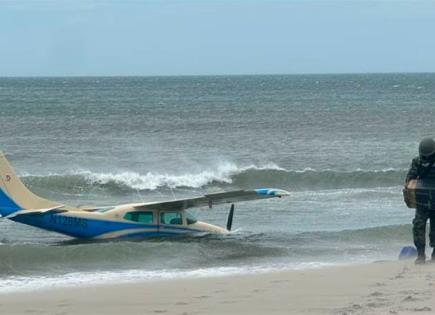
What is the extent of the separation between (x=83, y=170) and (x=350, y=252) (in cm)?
1912

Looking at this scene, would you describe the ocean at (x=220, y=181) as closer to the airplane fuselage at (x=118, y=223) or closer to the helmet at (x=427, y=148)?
the airplane fuselage at (x=118, y=223)

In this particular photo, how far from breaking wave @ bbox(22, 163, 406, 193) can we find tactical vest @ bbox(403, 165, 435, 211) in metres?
19.3

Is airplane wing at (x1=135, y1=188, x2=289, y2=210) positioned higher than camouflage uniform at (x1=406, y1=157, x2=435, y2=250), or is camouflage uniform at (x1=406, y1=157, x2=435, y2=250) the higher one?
camouflage uniform at (x1=406, y1=157, x2=435, y2=250)

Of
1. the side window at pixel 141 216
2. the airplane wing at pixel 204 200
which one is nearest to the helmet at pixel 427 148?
the airplane wing at pixel 204 200

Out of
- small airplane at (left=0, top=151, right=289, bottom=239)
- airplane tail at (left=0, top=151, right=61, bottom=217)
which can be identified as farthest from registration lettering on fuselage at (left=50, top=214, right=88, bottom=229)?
airplane tail at (left=0, top=151, right=61, bottom=217)

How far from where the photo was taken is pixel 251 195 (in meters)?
19.8

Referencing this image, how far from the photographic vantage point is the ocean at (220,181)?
16.6 metres

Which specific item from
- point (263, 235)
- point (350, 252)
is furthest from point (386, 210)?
point (350, 252)

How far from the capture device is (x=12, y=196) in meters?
19.2

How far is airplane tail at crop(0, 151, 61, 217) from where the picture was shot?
62.9ft

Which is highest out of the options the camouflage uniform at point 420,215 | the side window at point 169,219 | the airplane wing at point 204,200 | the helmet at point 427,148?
the helmet at point 427,148

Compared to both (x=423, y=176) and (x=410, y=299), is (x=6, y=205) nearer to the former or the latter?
(x=423, y=176)

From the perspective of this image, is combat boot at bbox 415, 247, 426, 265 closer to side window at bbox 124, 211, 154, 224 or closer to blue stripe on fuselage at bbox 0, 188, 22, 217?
side window at bbox 124, 211, 154, 224

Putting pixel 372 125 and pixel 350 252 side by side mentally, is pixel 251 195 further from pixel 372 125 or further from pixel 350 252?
pixel 372 125
